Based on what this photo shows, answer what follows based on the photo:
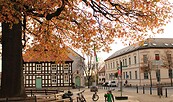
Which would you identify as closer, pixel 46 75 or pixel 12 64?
pixel 12 64

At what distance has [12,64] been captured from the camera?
15461mm

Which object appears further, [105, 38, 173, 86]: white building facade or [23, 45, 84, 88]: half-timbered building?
[105, 38, 173, 86]: white building facade

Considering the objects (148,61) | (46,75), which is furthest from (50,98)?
(148,61)

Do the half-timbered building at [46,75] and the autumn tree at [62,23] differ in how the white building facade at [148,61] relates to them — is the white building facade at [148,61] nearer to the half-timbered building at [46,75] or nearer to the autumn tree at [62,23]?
the half-timbered building at [46,75]

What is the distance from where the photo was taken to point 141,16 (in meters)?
15.8

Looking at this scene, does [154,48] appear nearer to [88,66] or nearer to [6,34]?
[88,66]

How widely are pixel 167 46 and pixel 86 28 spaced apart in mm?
59452

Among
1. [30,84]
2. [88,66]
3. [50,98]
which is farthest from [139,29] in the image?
[88,66]

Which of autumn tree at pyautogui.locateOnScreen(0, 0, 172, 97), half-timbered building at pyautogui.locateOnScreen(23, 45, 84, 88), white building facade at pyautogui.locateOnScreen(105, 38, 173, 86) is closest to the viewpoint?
autumn tree at pyautogui.locateOnScreen(0, 0, 172, 97)

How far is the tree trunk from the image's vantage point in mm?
15312

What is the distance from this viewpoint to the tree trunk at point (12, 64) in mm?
15312

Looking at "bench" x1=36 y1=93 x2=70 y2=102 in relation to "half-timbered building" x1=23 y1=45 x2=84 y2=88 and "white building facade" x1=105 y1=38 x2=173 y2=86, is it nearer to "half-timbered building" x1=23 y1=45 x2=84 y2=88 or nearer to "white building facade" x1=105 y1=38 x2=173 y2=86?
"half-timbered building" x1=23 y1=45 x2=84 y2=88

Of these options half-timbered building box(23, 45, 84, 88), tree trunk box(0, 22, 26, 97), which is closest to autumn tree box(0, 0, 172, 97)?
tree trunk box(0, 22, 26, 97)

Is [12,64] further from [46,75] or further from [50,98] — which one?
[46,75]
